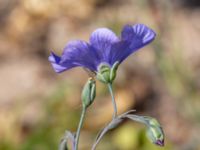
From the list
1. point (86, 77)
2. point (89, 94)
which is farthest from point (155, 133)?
point (86, 77)

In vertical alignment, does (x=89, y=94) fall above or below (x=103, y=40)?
below

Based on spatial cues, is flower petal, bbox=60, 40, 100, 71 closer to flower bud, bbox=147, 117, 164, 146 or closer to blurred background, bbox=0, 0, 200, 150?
flower bud, bbox=147, 117, 164, 146

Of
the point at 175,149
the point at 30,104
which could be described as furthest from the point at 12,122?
the point at 175,149

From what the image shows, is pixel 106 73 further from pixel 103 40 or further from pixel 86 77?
pixel 86 77

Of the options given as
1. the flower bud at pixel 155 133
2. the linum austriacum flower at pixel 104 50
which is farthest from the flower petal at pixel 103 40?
the flower bud at pixel 155 133

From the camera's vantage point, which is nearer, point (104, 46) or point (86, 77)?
point (104, 46)

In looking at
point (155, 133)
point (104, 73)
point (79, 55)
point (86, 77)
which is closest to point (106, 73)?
point (104, 73)

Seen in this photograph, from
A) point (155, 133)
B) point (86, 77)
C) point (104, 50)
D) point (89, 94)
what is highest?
point (104, 50)
